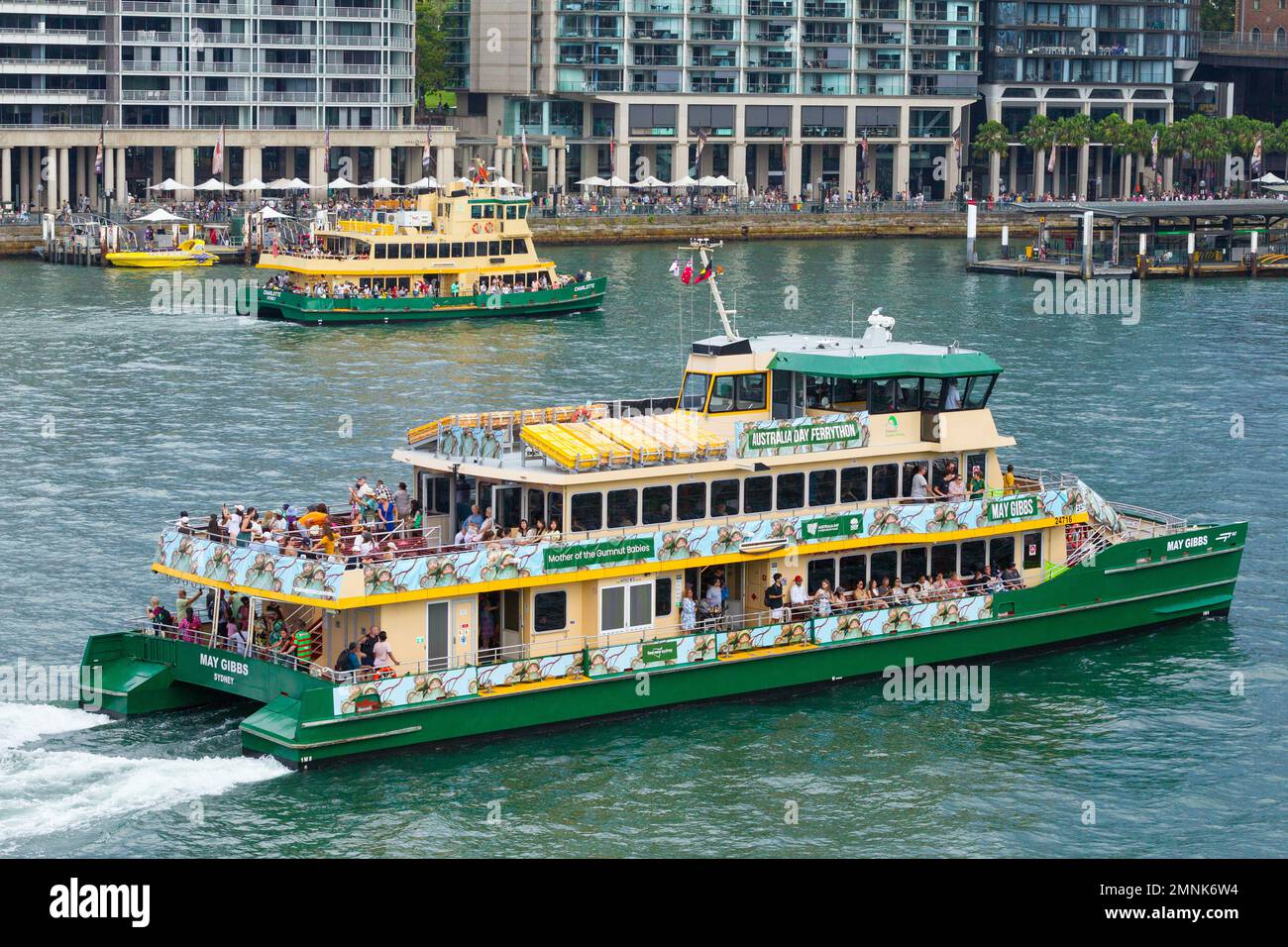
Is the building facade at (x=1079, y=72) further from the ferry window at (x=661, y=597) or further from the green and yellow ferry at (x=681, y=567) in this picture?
the ferry window at (x=661, y=597)

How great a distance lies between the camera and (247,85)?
157 m

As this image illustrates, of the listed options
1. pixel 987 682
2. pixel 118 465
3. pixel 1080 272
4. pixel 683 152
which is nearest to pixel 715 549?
pixel 987 682

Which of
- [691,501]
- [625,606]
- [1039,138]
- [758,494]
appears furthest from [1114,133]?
[625,606]

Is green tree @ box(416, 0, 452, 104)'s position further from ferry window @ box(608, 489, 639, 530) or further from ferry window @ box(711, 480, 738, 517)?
ferry window @ box(608, 489, 639, 530)

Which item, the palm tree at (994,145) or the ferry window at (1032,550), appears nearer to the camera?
the ferry window at (1032,550)

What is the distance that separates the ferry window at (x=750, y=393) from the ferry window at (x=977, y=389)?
421cm

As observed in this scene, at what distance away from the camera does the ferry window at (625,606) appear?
41344mm

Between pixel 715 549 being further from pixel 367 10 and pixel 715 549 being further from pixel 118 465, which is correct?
pixel 367 10

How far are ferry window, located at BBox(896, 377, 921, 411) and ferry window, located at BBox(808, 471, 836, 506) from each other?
2.54 meters

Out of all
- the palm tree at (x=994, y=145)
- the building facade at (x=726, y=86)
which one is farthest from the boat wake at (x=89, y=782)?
the palm tree at (x=994, y=145)

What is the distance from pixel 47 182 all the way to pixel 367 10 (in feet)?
83.9

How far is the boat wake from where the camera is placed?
1410 inches
